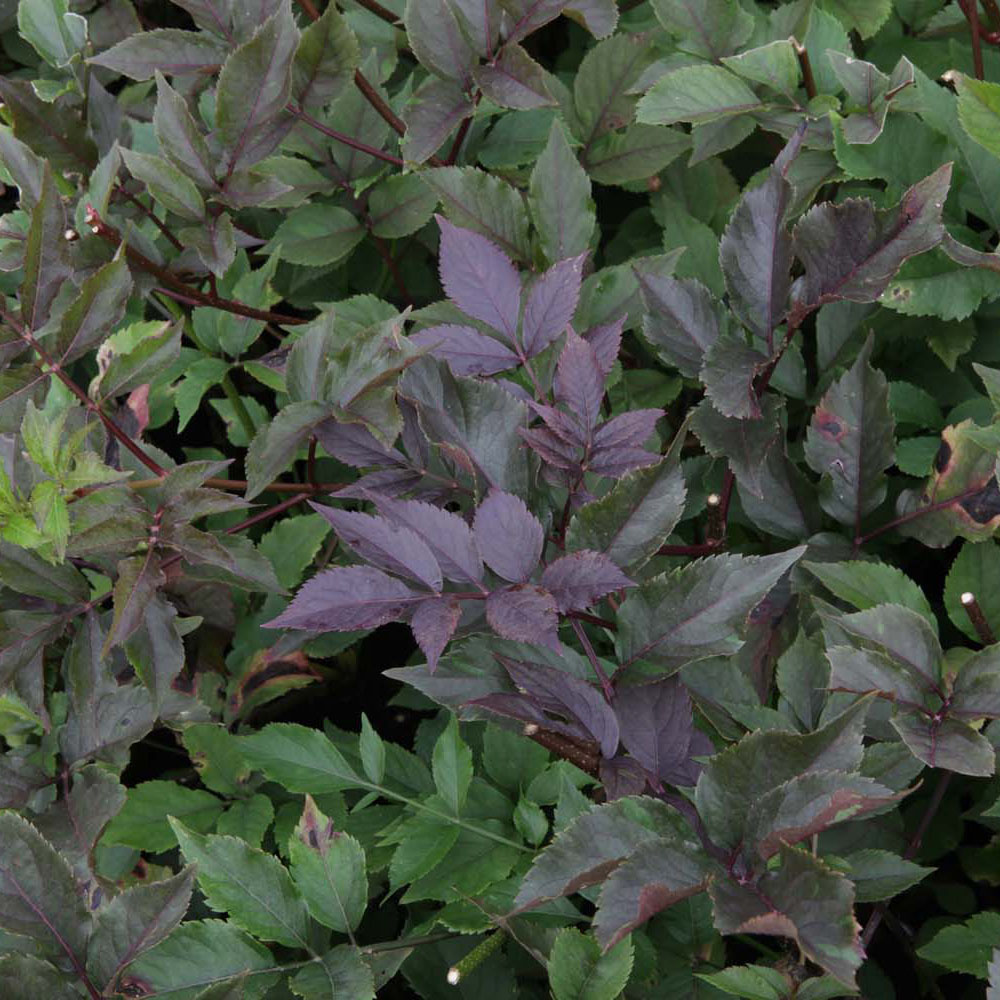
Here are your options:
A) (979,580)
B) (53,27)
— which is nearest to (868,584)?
(979,580)

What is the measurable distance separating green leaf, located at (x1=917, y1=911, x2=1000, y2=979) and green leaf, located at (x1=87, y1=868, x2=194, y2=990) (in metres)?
0.62

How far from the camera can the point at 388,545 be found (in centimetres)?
86

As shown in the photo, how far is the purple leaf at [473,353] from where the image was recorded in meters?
1.02

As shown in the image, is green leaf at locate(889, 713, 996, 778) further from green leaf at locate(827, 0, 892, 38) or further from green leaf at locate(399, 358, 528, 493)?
green leaf at locate(827, 0, 892, 38)

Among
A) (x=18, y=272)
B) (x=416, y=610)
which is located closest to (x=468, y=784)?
(x=416, y=610)

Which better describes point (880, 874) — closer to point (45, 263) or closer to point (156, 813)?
point (156, 813)

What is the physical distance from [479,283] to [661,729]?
0.41 metres

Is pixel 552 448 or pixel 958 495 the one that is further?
pixel 958 495

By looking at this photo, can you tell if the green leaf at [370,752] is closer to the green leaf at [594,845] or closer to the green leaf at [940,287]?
the green leaf at [594,845]

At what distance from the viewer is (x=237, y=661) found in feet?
4.42

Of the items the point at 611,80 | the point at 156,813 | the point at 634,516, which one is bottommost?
the point at 156,813

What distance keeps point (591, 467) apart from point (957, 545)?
62 cm

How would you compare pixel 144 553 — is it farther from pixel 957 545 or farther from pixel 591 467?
pixel 957 545

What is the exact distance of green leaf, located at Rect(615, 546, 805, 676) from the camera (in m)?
0.86
